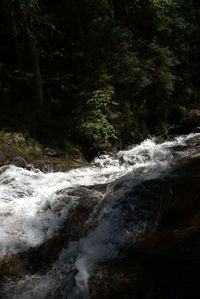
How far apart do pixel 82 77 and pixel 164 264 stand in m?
10.9

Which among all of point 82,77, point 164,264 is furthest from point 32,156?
point 164,264

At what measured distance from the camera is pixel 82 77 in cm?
1619

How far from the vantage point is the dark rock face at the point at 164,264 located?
5980 mm

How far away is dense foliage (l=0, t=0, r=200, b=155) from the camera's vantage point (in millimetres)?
14969

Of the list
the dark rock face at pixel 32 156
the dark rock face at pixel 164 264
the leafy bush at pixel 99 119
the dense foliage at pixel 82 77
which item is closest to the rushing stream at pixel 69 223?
the dark rock face at pixel 164 264

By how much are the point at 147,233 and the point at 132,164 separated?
22.0 ft

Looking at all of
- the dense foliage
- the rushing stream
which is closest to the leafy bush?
the dense foliage

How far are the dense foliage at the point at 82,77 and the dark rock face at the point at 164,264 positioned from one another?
776cm

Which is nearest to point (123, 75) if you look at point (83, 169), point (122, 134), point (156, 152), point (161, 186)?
point (122, 134)

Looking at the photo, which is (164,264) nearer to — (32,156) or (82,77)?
(32,156)

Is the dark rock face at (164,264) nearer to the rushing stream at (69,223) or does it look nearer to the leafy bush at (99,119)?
the rushing stream at (69,223)

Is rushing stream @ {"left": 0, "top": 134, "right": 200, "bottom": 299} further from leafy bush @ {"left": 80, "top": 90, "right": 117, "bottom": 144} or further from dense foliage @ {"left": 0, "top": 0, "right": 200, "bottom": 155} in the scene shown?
dense foliage @ {"left": 0, "top": 0, "right": 200, "bottom": 155}

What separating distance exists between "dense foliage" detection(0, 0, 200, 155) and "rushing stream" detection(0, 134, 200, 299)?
12.4 feet

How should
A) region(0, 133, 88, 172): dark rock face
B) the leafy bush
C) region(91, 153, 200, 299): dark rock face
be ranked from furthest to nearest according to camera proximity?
the leafy bush
region(0, 133, 88, 172): dark rock face
region(91, 153, 200, 299): dark rock face
